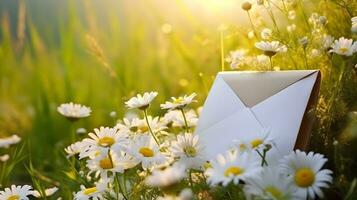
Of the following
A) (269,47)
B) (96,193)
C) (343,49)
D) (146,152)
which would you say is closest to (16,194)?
(96,193)

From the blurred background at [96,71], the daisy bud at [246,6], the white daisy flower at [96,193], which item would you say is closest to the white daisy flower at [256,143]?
the white daisy flower at [96,193]

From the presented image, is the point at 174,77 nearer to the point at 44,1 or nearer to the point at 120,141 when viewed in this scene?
the point at 120,141

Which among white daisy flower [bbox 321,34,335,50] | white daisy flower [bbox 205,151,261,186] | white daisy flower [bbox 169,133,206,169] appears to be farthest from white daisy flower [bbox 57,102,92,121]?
white daisy flower [bbox 205,151,261,186]

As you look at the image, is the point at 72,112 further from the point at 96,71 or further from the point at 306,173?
the point at 96,71

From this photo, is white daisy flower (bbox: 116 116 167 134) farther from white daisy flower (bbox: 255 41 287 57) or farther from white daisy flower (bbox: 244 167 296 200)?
white daisy flower (bbox: 244 167 296 200)

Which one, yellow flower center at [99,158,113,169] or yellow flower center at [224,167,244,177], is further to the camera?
yellow flower center at [99,158,113,169]

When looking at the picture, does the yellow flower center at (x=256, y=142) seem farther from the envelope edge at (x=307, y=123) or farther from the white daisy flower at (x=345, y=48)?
the white daisy flower at (x=345, y=48)
